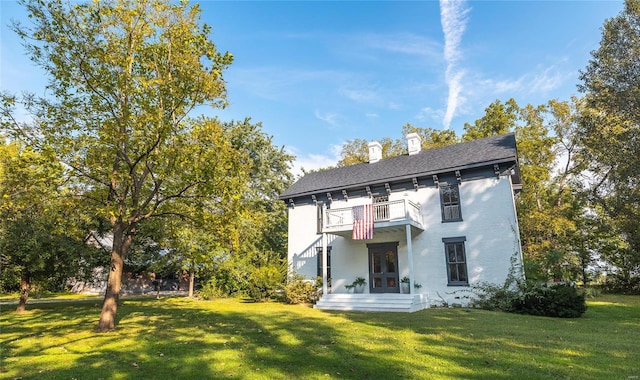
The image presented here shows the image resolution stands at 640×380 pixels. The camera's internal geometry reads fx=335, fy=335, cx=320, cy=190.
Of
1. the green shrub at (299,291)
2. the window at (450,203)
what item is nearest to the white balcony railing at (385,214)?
the window at (450,203)

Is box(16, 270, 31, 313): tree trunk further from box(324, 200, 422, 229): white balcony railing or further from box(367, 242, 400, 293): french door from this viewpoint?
box(367, 242, 400, 293): french door

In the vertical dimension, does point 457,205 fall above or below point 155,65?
below

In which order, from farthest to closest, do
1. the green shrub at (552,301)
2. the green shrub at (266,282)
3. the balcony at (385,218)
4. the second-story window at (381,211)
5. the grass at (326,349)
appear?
the green shrub at (266,282) < the second-story window at (381,211) < the balcony at (385,218) < the green shrub at (552,301) < the grass at (326,349)

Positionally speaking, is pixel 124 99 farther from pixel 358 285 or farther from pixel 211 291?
pixel 211 291

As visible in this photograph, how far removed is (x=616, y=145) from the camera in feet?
43.9

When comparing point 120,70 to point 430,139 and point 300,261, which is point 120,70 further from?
point 430,139

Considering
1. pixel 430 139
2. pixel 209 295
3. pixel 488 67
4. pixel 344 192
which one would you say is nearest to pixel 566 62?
pixel 488 67

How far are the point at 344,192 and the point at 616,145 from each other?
→ 12.3 metres

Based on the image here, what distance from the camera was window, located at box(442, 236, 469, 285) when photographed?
626 inches

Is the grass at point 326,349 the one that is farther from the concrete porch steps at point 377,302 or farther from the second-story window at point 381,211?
the second-story window at point 381,211

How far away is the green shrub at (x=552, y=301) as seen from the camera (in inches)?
472

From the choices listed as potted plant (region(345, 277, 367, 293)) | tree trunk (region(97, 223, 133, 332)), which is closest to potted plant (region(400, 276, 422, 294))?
potted plant (region(345, 277, 367, 293))

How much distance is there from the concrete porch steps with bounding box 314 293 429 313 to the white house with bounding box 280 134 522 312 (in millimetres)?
48

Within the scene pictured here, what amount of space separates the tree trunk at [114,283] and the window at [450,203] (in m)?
13.9
